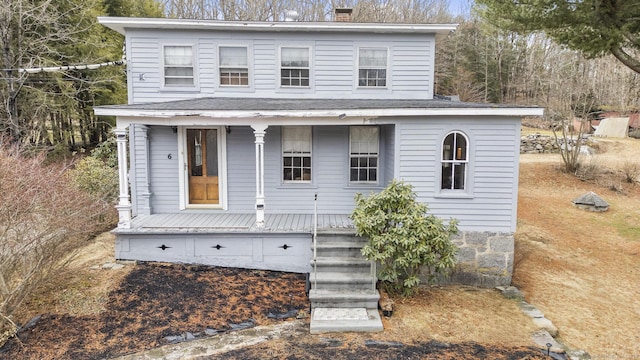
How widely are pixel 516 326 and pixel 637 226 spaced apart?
28.6ft

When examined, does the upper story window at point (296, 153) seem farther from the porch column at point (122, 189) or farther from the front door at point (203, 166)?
the porch column at point (122, 189)

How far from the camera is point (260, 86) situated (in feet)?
32.0

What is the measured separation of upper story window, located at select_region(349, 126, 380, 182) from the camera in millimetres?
9555

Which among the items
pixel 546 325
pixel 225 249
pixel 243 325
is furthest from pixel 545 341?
pixel 225 249

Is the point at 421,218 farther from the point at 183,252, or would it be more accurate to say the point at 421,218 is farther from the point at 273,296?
the point at 183,252

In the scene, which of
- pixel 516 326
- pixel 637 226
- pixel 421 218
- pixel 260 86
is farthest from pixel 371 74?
pixel 637 226

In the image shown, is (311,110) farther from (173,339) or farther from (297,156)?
(173,339)

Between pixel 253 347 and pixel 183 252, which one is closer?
pixel 253 347

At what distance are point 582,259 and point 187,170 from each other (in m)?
9.77

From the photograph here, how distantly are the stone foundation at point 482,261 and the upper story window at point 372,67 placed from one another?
422 cm

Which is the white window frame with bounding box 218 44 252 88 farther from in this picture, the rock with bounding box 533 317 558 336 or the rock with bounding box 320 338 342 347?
the rock with bounding box 533 317 558 336

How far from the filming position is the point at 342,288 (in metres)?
6.89

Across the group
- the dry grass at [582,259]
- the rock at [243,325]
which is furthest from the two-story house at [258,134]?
the dry grass at [582,259]

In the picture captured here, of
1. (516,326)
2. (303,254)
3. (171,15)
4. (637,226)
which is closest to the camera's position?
(516,326)
